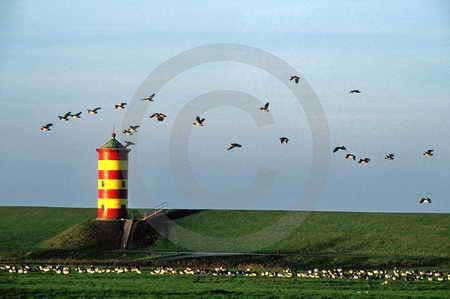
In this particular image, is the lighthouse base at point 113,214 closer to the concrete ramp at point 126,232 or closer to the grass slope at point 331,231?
the concrete ramp at point 126,232

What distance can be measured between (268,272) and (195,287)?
31.4 feet

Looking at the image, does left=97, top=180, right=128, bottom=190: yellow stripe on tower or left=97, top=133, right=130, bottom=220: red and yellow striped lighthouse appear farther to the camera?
left=97, top=180, right=128, bottom=190: yellow stripe on tower

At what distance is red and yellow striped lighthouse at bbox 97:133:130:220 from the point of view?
73.9m

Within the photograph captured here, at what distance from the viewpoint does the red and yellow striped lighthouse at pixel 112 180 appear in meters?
73.9

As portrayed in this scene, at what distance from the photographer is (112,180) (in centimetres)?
7406

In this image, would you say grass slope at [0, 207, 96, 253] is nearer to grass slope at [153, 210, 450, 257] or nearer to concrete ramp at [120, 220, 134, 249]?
concrete ramp at [120, 220, 134, 249]

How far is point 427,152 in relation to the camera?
5850cm

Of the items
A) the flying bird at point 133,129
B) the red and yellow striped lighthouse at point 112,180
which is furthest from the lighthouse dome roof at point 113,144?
the flying bird at point 133,129

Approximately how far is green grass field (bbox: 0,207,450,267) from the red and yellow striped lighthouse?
12.1 feet

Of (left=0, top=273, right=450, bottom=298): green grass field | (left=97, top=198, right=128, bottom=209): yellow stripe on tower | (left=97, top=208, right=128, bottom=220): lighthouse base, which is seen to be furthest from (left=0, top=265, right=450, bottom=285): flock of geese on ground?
(left=97, top=198, right=128, bottom=209): yellow stripe on tower

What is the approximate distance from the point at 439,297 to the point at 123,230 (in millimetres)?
31723

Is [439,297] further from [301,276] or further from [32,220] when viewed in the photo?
[32,220]

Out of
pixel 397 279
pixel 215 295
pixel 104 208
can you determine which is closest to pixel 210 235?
pixel 104 208

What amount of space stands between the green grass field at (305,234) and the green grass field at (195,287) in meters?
10.8
